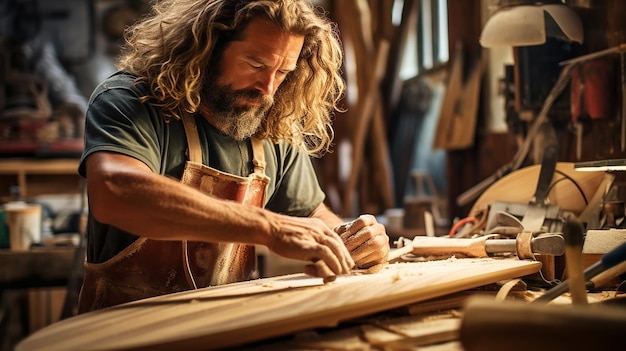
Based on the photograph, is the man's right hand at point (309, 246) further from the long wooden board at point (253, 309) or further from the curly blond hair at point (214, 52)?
the curly blond hair at point (214, 52)

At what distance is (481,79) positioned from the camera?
5258 mm

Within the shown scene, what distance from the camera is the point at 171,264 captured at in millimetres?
2561

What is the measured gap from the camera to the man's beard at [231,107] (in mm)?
2725

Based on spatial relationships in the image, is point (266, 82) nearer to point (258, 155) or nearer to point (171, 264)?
point (258, 155)

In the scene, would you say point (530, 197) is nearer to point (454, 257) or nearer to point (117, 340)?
point (454, 257)

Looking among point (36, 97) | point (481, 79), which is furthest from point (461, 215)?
point (36, 97)

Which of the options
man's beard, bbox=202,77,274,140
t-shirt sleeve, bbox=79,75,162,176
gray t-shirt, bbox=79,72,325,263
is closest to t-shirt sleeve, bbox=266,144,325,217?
gray t-shirt, bbox=79,72,325,263

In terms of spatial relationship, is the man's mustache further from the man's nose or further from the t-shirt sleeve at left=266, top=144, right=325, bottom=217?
the t-shirt sleeve at left=266, top=144, right=325, bottom=217

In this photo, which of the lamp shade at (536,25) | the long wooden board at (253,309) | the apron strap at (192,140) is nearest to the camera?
the long wooden board at (253,309)

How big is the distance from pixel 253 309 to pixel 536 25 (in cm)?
218

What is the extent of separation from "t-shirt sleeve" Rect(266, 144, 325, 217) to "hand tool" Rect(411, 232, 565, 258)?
1.85 feet

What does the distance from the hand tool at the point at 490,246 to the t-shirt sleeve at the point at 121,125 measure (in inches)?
42.0

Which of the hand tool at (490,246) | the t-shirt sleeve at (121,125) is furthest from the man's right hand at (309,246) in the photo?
the hand tool at (490,246)

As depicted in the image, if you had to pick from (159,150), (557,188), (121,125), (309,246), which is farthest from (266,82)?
(557,188)
